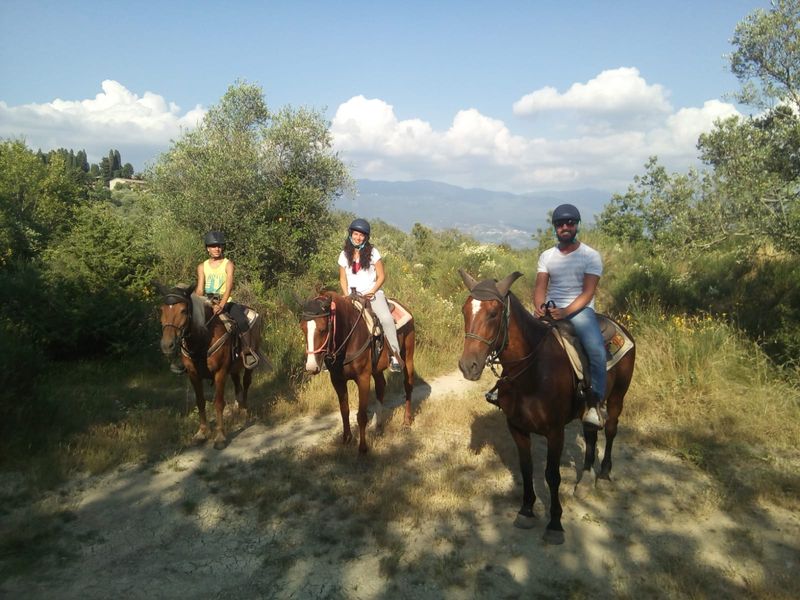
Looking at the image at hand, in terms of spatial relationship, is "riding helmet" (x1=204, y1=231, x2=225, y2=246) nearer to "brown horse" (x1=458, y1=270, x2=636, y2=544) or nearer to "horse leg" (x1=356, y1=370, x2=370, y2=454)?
"horse leg" (x1=356, y1=370, x2=370, y2=454)

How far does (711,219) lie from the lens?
8016mm

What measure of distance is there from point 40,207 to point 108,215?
775 inches

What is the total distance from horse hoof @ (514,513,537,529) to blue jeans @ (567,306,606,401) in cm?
148

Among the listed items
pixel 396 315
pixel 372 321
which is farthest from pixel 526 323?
pixel 396 315

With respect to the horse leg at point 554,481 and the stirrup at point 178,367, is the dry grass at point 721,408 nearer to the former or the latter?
the horse leg at point 554,481

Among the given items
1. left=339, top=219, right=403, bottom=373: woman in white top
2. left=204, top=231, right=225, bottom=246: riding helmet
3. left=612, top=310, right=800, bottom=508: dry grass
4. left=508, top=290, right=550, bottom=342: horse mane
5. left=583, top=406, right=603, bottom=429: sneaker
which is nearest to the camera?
left=508, top=290, right=550, bottom=342: horse mane

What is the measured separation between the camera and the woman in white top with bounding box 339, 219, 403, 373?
6.96 metres

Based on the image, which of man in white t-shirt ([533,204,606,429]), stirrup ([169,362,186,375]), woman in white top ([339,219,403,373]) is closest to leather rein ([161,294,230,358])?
stirrup ([169,362,186,375])

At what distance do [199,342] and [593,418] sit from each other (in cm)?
518

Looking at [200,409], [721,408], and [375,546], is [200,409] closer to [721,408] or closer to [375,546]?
[375,546]

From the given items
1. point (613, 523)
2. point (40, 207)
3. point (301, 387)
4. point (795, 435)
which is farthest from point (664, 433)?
point (40, 207)

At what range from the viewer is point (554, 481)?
15.3 ft

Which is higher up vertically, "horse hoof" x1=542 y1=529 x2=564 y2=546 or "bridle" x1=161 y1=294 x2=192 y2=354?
"bridle" x1=161 y1=294 x2=192 y2=354

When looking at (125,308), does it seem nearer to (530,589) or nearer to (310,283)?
(310,283)
